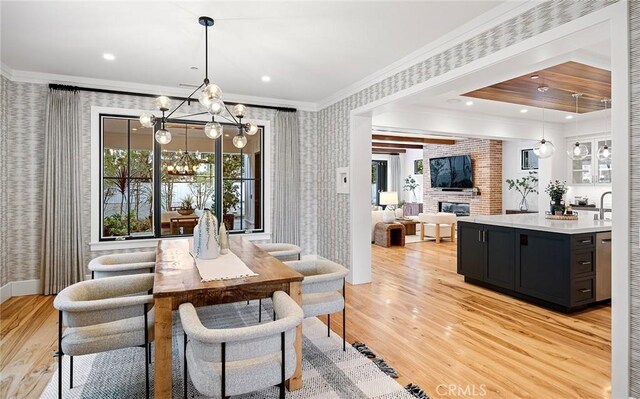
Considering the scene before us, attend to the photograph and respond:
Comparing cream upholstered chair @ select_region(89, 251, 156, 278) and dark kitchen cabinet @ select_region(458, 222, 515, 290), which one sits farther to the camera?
dark kitchen cabinet @ select_region(458, 222, 515, 290)

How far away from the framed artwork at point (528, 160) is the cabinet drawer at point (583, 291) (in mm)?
5970

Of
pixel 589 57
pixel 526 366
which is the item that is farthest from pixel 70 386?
pixel 589 57

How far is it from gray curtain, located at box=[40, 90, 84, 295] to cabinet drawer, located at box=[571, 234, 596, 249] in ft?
19.0

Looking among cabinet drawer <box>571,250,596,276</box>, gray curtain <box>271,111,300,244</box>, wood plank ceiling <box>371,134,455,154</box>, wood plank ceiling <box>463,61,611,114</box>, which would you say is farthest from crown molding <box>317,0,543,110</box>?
wood plank ceiling <box>371,134,455,154</box>

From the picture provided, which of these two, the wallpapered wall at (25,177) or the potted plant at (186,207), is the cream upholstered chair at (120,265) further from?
the potted plant at (186,207)

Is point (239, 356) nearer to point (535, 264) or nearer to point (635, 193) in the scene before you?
point (635, 193)

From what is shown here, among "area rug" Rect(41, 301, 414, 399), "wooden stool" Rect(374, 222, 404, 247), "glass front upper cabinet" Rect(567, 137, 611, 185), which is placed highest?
"glass front upper cabinet" Rect(567, 137, 611, 185)

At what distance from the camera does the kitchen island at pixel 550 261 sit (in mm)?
3641

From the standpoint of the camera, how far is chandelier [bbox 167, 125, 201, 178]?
524cm

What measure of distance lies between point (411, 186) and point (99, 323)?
478 inches

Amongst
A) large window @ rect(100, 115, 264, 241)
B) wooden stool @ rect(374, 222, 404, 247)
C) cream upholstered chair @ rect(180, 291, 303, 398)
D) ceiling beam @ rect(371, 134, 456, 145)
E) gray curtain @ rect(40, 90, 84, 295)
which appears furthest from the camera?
ceiling beam @ rect(371, 134, 456, 145)

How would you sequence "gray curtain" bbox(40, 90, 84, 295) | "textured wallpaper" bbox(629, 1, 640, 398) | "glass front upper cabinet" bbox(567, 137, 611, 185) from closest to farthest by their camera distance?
"textured wallpaper" bbox(629, 1, 640, 398), "gray curtain" bbox(40, 90, 84, 295), "glass front upper cabinet" bbox(567, 137, 611, 185)

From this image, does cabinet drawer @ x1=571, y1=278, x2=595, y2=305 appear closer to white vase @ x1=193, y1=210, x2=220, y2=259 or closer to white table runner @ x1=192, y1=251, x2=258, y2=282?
white table runner @ x1=192, y1=251, x2=258, y2=282

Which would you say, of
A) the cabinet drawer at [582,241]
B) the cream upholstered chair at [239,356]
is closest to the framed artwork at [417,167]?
the cabinet drawer at [582,241]
